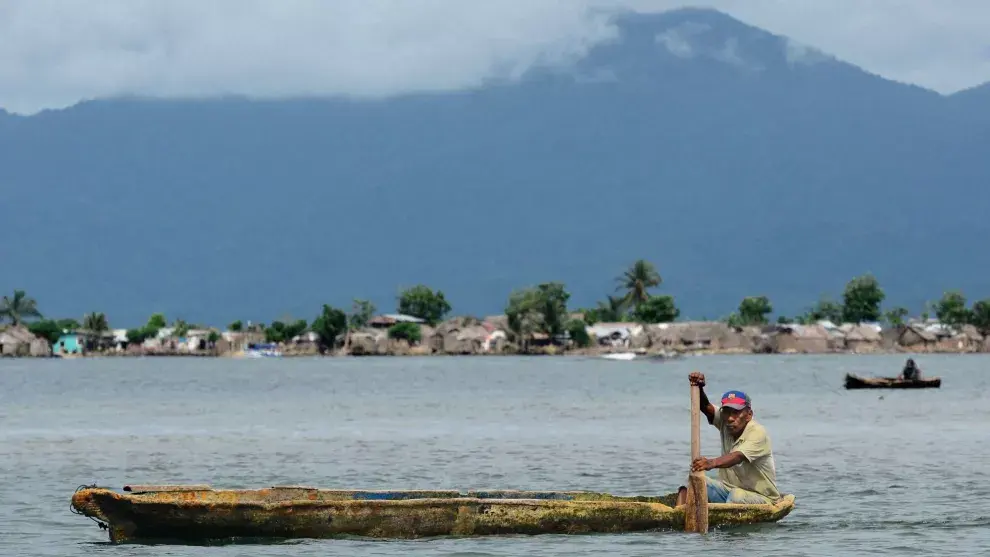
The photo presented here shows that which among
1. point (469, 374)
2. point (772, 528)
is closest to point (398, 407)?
point (772, 528)

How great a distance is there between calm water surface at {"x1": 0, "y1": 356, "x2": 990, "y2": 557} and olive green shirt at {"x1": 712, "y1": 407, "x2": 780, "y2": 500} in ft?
2.93

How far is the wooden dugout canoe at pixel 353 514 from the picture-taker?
23.6m

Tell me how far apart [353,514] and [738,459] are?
19.2ft

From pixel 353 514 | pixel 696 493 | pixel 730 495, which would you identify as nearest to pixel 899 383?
pixel 730 495

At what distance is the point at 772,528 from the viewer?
2609cm

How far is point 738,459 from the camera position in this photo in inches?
931

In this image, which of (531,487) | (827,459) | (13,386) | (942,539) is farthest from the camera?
(13,386)

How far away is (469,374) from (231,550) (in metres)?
119

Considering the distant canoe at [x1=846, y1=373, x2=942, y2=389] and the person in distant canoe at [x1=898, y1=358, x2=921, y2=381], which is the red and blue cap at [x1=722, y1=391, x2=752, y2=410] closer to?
the distant canoe at [x1=846, y1=373, x2=942, y2=389]

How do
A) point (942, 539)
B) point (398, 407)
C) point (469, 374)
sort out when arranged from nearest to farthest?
1. point (942, 539)
2. point (398, 407)
3. point (469, 374)

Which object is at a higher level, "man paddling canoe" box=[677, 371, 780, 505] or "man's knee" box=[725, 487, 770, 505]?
"man paddling canoe" box=[677, 371, 780, 505]

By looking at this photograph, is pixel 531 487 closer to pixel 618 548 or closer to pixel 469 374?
pixel 618 548

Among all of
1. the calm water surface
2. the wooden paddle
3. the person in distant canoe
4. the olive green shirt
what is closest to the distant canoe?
the person in distant canoe

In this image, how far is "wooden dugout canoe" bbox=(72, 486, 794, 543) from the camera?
23.6 m
